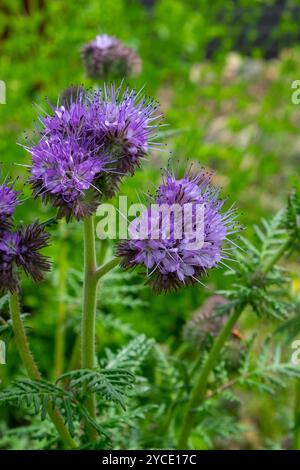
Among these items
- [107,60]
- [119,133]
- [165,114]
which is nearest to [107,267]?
[119,133]

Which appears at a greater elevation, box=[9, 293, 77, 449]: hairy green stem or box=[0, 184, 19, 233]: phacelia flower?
box=[0, 184, 19, 233]: phacelia flower

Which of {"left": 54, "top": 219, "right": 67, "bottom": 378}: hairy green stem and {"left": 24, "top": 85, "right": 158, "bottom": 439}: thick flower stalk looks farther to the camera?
{"left": 54, "top": 219, "right": 67, "bottom": 378}: hairy green stem

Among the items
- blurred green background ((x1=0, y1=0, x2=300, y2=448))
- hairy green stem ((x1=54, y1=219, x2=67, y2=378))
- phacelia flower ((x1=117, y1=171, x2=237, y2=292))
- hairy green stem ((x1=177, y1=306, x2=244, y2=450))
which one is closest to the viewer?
phacelia flower ((x1=117, y1=171, x2=237, y2=292))

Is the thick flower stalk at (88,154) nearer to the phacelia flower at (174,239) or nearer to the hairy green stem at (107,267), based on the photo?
the hairy green stem at (107,267)

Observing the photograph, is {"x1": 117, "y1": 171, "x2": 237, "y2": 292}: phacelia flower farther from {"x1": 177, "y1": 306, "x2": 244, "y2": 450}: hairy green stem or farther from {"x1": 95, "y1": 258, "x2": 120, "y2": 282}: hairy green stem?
{"x1": 177, "y1": 306, "x2": 244, "y2": 450}: hairy green stem

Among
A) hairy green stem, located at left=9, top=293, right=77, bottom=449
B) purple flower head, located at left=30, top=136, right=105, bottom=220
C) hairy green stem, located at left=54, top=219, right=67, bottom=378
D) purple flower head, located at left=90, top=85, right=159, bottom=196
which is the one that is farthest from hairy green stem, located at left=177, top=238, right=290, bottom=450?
hairy green stem, located at left=54, top=219, right=67, bottom=378

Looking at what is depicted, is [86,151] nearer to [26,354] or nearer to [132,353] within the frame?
[26,354]
